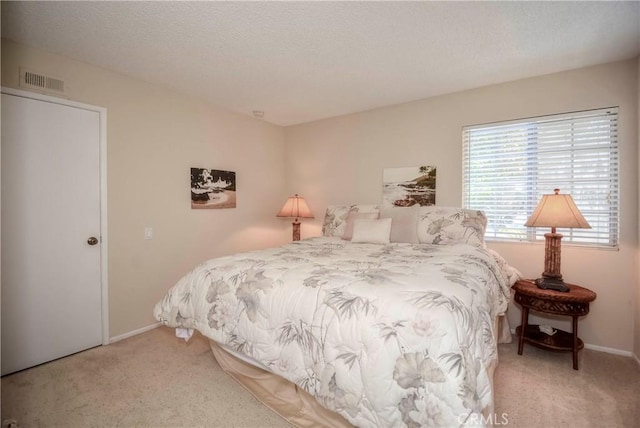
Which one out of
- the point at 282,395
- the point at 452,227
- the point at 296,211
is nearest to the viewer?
the point at 282,395

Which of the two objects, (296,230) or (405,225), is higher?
(405,225)

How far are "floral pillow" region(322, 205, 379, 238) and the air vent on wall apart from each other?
2644 millimetres

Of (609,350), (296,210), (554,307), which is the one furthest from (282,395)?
(609,350)

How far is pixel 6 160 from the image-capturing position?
6.82 ft

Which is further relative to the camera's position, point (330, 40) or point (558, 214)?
point (558, 214)

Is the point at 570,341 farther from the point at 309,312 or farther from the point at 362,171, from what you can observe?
the point at 362,171

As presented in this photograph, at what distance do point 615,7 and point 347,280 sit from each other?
2290 mm

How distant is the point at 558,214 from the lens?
2.27 m

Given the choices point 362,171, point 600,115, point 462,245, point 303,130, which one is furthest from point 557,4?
point 303,130

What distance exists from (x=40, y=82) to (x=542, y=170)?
4.27 meters

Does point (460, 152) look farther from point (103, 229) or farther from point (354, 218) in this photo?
point (103, 229)

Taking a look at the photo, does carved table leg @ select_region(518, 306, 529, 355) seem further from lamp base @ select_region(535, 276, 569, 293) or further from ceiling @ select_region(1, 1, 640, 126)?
ceiling @ select_region(1, 1, 640, 126)

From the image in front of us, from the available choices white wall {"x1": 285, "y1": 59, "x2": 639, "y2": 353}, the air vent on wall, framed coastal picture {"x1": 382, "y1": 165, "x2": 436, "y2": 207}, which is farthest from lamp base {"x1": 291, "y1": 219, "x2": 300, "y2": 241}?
the air vent on wall

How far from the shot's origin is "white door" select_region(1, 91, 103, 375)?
211 cm
